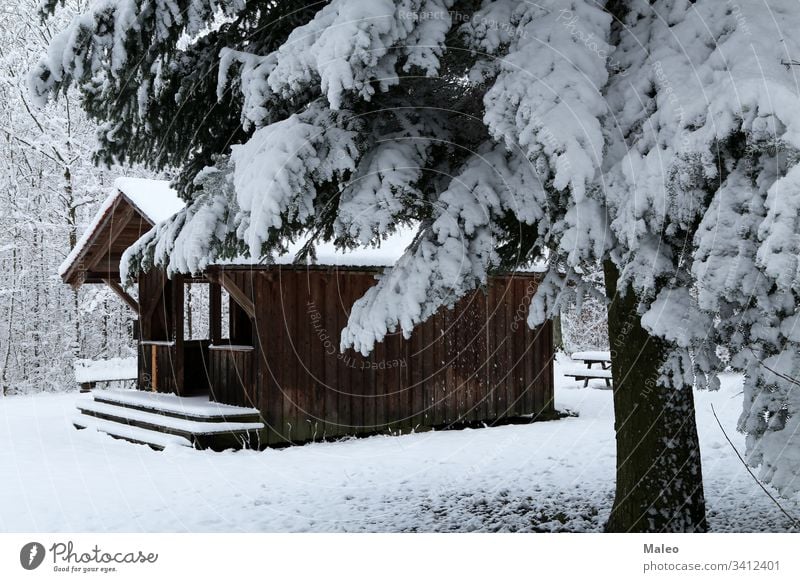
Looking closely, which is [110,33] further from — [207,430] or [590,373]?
[590,373]

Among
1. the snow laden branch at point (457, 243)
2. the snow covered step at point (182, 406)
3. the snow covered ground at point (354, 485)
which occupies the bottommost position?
the snow covered ground at point (354, 485)

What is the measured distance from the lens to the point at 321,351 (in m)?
11.8

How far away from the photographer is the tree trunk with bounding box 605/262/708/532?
600 cm

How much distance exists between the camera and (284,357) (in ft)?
37.6

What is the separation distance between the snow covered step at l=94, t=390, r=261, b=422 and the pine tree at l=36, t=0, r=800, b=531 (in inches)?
205

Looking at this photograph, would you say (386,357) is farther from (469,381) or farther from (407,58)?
(407,58)

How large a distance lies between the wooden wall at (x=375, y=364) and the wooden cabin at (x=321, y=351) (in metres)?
0.02

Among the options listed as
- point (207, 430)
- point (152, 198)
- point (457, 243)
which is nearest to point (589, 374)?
point (207, 430)

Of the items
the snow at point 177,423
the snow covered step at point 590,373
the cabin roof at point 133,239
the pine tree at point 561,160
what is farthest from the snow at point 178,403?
the snow covered step at point 590,373

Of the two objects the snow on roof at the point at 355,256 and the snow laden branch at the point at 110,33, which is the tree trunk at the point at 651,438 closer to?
the snow laden branch at the point at 110,33

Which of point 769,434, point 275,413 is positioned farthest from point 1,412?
point 769,434

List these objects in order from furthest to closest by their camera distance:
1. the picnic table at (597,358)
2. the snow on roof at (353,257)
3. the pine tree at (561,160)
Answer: the picnic table at (597,358)
the snow on roof at (353,257)
the pine tree at (561,160)

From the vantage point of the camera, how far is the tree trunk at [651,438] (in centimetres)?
600

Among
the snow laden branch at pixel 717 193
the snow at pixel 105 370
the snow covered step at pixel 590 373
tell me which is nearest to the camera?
the snow laden branch at pixel 717 193
